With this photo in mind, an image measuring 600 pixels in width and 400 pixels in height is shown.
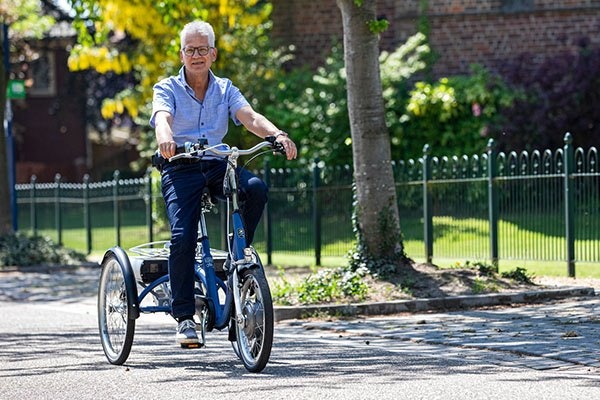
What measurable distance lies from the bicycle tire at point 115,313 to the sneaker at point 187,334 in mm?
427

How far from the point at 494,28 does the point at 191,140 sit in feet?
63.5

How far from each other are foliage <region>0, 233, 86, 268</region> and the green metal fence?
166 centimetres

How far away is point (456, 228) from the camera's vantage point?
16734 mm

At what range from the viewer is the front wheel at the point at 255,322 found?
7910 mm

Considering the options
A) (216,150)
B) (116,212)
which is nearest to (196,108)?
(216,150)

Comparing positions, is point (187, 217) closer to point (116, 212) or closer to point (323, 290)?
point (323, 290)

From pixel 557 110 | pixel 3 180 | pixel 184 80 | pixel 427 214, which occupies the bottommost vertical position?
pixel 427 214

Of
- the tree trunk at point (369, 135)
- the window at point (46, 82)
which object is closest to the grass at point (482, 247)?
the tree trunk at point (369, 135)

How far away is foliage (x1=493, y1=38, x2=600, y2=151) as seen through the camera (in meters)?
23.6

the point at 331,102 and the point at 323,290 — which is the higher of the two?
the point at 331,102

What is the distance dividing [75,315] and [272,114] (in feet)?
43.9

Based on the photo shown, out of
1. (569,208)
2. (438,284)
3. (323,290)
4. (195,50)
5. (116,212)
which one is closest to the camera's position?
(195,50)

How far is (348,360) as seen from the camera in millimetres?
8883

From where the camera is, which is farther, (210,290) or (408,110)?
(408,110)
